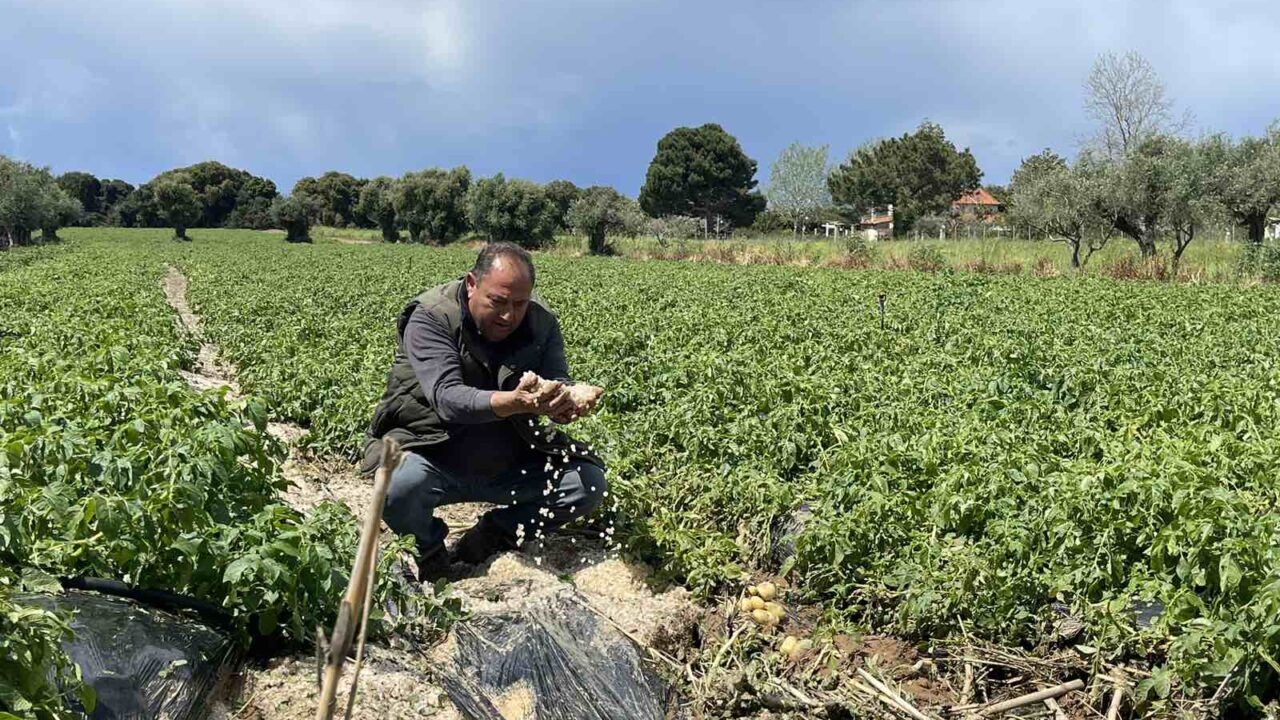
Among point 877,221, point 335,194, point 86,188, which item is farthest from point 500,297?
point 86,188

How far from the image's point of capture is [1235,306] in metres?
13.0

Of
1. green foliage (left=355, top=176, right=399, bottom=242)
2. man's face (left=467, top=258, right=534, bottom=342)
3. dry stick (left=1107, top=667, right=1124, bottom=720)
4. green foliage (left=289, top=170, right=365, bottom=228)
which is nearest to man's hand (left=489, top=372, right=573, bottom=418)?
man's face (left=467, top=258, right=534, bottom=342)

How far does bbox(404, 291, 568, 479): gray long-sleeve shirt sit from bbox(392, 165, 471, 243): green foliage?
2282 inches

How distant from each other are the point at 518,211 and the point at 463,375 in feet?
166

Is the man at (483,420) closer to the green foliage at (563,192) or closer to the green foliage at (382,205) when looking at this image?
the green foliage at (563,192)

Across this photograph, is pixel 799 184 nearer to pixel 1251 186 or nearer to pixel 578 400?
pixel 1251 186

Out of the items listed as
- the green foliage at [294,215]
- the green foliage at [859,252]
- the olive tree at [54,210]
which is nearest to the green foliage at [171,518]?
the green foliage at [859,252]

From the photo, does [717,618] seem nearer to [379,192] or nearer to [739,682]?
[739,682]

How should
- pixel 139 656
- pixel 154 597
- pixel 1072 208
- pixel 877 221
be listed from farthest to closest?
1. pixel 877 221
2. pixel 1072 208
3. pixel 154 597
4. pixel 139 656

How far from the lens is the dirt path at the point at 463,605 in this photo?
293cm

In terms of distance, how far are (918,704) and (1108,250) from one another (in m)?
28.3

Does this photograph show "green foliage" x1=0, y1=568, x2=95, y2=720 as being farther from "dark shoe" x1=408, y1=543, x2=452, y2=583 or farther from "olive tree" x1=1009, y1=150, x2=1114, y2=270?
"olive tree" x1=1009, y1=150, x2=1114, y2=270

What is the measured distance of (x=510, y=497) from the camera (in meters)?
4.64

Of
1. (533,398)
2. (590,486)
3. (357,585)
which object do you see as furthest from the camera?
(590,486)
